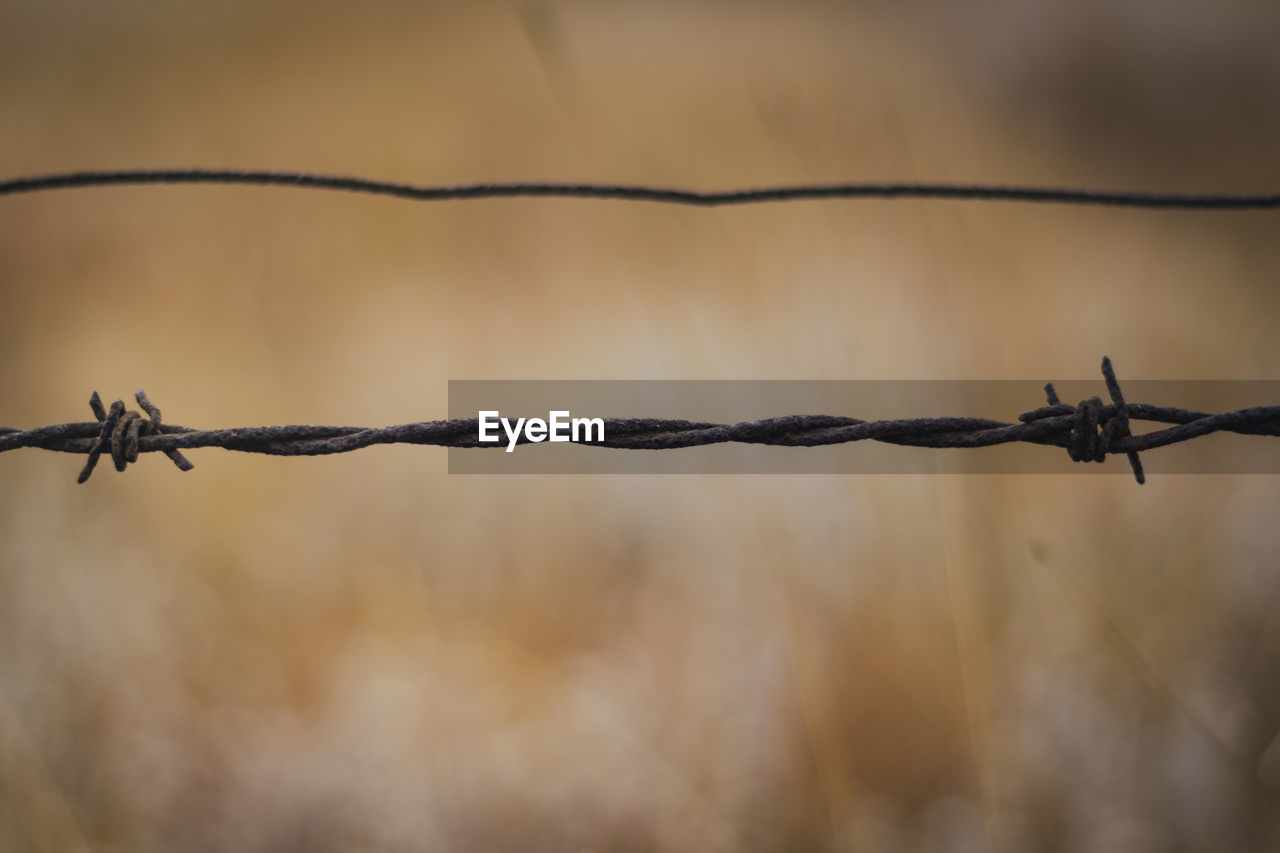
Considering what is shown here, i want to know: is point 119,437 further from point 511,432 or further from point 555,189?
point 555,189

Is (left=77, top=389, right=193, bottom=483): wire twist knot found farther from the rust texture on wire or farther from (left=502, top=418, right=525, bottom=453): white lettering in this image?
(left=502, top=418, right=525, bottom=453): white lettering

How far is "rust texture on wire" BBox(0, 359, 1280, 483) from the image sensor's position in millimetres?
876

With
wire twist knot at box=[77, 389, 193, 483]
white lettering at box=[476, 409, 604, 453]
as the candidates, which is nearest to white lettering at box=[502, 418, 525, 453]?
white lettering at box=[476, 409, 604, 453]

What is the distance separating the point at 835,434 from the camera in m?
0.89

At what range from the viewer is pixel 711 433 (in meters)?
0.89

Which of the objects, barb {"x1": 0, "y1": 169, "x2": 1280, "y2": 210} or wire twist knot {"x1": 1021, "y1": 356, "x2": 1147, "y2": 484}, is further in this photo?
barb {"x1": 0, "y1": 169, "x2": 1280, "y2": 210}

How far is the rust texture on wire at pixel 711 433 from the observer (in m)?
0.88

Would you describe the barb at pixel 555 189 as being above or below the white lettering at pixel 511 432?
above

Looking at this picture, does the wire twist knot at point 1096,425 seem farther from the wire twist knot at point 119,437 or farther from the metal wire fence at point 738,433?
the wire twist knot at point 119,437

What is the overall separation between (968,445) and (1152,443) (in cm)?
23

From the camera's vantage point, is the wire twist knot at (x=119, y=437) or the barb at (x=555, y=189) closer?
the wire twist knot at (x=119, y=437)

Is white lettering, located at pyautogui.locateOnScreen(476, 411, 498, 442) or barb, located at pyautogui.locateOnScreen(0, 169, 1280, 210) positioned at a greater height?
barb, located at pyautogui.locateOnScreen(0, 169, 1280, 210)

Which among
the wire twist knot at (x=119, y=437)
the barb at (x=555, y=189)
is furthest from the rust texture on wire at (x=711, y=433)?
the barb at (x=555, y=189)

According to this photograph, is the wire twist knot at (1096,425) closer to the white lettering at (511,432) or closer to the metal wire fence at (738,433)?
the metal wire fence at (738,433)
